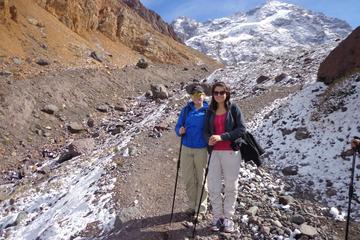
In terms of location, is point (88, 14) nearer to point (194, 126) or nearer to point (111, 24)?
point (111, 24)

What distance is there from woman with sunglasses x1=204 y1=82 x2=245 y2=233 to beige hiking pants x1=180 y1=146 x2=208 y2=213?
454mm

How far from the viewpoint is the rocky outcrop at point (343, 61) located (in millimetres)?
15197

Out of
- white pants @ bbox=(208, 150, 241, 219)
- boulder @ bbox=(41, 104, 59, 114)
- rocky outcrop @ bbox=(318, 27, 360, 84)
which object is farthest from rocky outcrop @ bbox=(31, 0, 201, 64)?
white pants @ bbox=(208, 150, 241, 219)

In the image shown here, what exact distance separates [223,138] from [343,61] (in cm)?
1005

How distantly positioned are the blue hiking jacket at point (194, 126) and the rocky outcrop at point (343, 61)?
8.74 metres

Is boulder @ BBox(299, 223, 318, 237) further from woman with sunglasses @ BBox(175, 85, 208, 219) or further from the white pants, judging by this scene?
woman with sunglasses @ BBox(175, 85, 208, 219)

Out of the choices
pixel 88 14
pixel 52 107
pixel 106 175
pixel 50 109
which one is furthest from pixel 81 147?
pixel 88 14

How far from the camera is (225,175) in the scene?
7.91 m

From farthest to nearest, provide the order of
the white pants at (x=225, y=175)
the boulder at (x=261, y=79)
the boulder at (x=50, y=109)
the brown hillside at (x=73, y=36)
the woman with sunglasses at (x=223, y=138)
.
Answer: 1. the brown hillside at (x=73, y=36)
2. the boulder at (x=261, y=79)
3. the boulder at (x=50, y=109)
4. the white pants at (x=225, y=175)
5. the woman with sunglasses at (x=223, y=138)

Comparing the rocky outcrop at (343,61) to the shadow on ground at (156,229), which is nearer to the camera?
the shadow on ground at (156,229)

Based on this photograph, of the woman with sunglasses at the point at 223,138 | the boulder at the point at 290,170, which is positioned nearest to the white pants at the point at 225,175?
the woman with sunglasses at the point at 223,138

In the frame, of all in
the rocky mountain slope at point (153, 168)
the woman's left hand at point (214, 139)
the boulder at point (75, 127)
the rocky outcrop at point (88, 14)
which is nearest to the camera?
the woman's left hand at point (214, 139)

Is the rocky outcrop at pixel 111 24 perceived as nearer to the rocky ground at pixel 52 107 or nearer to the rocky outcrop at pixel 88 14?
the rocky outcrop at pixel 88 14

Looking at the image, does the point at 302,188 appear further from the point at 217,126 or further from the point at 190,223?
the point at 217,126
